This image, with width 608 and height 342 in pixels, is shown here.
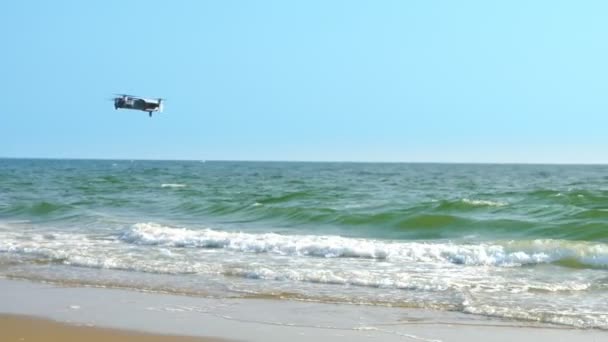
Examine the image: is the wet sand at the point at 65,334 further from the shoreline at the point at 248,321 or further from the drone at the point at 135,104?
the drone at the point at 135,104

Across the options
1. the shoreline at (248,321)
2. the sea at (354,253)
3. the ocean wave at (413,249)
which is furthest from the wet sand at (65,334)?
the ocean wave at (413,249)

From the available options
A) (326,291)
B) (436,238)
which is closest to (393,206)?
(436,238)

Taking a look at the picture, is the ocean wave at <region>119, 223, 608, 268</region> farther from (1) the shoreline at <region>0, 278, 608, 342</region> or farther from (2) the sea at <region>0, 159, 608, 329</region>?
(1) the shoreline at <region>0, 278, 608, 342</region>

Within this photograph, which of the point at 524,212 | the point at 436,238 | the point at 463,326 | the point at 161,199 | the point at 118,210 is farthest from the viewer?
the point at 161,199

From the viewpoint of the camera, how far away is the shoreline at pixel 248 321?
722cm

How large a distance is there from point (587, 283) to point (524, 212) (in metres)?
10.3

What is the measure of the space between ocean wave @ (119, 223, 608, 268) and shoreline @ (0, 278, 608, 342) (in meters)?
4.45

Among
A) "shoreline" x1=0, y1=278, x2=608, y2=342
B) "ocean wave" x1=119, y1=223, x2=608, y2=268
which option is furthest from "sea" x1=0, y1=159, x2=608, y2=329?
"shoreline" x1=0, y1=278, x2=608, y2=342

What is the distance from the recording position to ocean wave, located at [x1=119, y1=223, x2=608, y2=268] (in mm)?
12648

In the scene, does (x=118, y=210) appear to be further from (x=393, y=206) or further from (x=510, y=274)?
(x=510, y=274)

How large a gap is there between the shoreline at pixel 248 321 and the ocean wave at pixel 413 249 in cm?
445

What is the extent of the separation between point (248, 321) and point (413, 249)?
613cm

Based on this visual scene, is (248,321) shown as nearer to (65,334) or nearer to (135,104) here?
(65,334)

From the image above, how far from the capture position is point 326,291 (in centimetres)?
967
